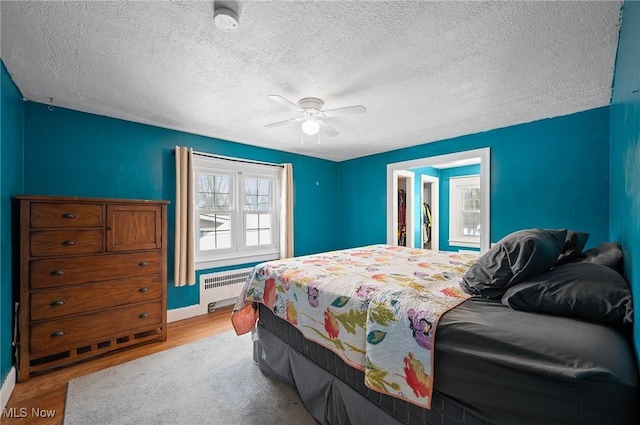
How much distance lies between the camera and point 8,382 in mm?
1952

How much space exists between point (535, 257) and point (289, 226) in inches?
136

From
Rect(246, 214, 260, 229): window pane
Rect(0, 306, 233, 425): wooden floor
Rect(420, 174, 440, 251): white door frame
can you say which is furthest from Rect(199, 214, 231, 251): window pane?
Rect(420, 174, 440, 251): white door frame

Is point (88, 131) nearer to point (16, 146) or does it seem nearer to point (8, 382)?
point (16, 146)

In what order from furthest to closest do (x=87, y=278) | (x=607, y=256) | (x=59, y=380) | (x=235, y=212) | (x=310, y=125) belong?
(x=235, y=212), (x=310, y=125), (x=87, y=278), (x=59, y=380), (x=607, y=256)

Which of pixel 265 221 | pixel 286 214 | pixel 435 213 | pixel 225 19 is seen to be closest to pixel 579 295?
pixel 225 19

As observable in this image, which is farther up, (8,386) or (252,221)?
(252,221)

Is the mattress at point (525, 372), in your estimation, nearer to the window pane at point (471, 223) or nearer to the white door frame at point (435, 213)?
the window pane at point (471, 223)

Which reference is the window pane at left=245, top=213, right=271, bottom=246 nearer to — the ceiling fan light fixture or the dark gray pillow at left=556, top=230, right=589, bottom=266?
the ceiling fan light fixture

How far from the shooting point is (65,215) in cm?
233

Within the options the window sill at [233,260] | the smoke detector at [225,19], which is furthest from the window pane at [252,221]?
the smoke detector at [225,19]

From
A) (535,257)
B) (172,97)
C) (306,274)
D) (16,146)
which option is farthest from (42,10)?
(535,257)

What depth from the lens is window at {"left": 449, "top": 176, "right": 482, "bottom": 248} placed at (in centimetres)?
560

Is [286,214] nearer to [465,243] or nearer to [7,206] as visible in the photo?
[7,206]

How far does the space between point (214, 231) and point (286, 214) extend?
1126mm
